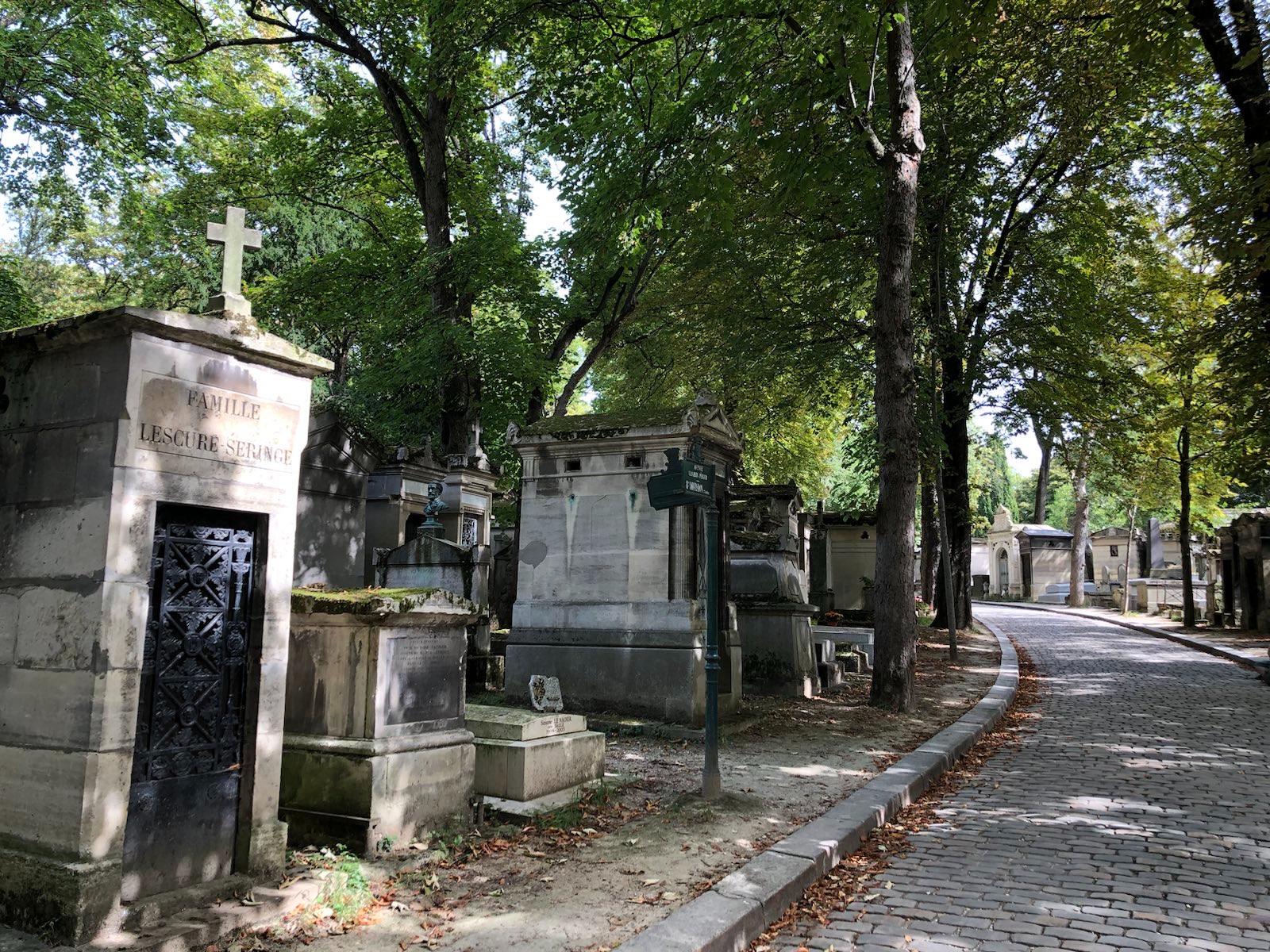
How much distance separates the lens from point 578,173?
1253cm

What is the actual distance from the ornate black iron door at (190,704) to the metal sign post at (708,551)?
2.87 m

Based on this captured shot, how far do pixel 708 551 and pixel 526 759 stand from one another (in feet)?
6.40

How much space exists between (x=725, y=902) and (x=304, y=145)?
18.0 metres

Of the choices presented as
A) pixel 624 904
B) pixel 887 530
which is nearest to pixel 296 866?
pixel 624 904

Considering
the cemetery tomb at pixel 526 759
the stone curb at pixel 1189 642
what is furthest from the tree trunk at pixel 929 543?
the cemetery tomb at pixel 526 759

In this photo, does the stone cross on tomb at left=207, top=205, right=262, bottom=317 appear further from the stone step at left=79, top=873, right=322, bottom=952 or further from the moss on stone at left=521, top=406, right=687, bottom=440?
the moss on stone at left=521, top=406, right=687, bottom=440

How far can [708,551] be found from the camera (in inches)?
234

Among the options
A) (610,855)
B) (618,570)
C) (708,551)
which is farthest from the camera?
(618,570)

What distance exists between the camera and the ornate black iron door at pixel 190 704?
351 cm

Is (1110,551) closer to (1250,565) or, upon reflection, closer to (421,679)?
(1250,565)

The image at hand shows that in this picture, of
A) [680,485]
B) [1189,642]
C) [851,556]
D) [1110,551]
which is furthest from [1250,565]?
[1110,551]

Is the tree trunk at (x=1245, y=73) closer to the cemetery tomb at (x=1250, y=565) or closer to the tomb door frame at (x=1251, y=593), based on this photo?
the cemetery tomb at (x=1250, y=565)

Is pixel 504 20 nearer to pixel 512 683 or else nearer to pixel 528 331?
pixel 528 331

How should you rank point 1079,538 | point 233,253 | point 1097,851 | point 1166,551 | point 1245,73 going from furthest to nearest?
1. point 1166,551
2. point 1079,538
3. point 1245,73
4. point 1097,851
5. point 233,253
